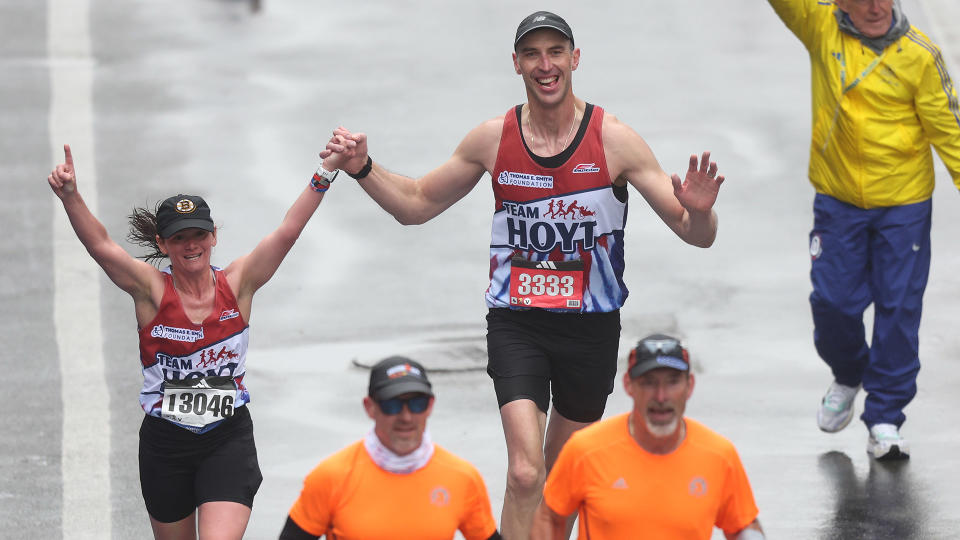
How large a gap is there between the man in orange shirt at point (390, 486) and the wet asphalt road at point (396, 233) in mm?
2964

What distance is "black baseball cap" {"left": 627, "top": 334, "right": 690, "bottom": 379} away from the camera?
6359 millimetres

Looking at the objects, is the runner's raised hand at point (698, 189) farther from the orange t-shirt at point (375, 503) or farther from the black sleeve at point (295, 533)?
the black sleeve at point (295, 533)

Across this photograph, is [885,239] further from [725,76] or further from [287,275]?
[725,76]

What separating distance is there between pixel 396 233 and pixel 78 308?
8.93 feet

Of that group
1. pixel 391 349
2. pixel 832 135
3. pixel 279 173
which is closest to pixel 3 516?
pixel 391 349

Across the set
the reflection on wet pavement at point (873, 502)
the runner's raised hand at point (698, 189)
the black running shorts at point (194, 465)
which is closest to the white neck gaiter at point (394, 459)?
the black running shorts at point (194, 465)

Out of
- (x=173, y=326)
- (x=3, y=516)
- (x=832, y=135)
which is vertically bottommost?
(x=3, y=516)

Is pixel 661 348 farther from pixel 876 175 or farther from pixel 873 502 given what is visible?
pixel 876 175

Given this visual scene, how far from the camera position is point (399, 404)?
248 inches

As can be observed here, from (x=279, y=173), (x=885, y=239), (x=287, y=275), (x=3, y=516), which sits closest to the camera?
(x=3, y=516)

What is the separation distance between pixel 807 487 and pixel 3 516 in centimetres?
430

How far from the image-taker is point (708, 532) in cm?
650

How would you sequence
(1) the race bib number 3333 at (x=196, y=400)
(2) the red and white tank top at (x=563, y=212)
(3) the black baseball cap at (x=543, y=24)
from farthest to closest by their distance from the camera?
(2) the red and white tank top at (x=563, y=212) < (3) the black baseball cap at (x=543, y=24) < (1) the race bib number 3333 at (x=196, y=400)

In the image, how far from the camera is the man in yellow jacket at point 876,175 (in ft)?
32.6
